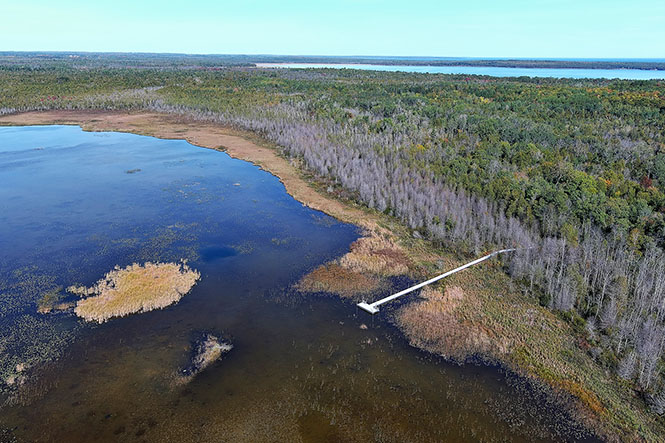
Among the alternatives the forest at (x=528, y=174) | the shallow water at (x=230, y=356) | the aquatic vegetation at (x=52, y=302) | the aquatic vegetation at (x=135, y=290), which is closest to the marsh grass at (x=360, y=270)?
the shallow water at (x=230, y=356)

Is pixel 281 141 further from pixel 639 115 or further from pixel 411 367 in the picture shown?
pixel 639 115

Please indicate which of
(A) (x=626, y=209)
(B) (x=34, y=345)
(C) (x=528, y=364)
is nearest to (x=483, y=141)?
(A) (x=626, y=209)

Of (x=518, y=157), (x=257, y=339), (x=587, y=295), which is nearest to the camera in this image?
(x=257, y=339)

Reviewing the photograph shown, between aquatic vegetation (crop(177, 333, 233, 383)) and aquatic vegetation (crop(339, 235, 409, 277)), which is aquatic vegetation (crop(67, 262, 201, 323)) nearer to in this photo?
aquatic vegetation (crop(177, 333, 233, 383))

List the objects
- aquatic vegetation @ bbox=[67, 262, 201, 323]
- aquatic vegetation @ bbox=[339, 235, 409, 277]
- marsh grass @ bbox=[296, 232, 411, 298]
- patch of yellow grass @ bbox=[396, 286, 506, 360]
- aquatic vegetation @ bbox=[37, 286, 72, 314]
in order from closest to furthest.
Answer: patch of yellow grass @ bbox=[396, 286, 506, 360], aquatic vegetation @ bbox=[67, 262, 201, 323], aquatic vegetation @ bbox=[37, 286, 72, 314], marsh grass @ bbox=[296, 232, 411, 298], aquatic vegetation @ bbox=[339, 235, 409, 277]

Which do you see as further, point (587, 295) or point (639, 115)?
point (639, 115)

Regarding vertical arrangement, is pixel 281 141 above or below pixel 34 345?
above

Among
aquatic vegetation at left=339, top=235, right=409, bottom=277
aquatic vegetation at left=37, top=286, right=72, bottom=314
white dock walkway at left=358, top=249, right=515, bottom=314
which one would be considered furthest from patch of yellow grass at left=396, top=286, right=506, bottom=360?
aquatic vegetation at left=37, top=286, right=72, bottom=314

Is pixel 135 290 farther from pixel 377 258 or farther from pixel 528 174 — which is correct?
pixel 528 174
